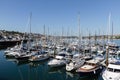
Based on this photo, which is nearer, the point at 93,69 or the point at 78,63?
the point at 93,69

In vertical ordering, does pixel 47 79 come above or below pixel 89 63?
below

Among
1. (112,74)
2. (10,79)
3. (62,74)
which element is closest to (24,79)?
(10,79)

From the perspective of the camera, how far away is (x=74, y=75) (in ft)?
119

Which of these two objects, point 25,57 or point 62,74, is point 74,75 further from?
point 25,57

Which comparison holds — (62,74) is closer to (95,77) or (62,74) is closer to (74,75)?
(74,75)

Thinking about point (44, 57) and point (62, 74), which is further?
point (44, 57)

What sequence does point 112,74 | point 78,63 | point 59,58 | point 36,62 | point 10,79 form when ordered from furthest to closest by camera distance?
1. point 36,62
2. point 59,58
3. point 78,63
4. point 10,79
5. point 112,74

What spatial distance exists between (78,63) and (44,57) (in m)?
15.6

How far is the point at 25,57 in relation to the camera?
53531mm

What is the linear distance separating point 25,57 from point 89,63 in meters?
23.4

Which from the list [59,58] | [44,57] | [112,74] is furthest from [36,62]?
[112,74]

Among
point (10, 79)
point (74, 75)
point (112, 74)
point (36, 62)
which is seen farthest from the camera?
point (36, 62)

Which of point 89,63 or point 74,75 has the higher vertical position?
point 89,63

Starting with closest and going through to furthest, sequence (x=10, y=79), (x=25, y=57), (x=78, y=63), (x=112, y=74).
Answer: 1. (x=112, y=74)
2. (x=10, y=79)
3. (x=78, y=63)
4. (x=25, y=57)
